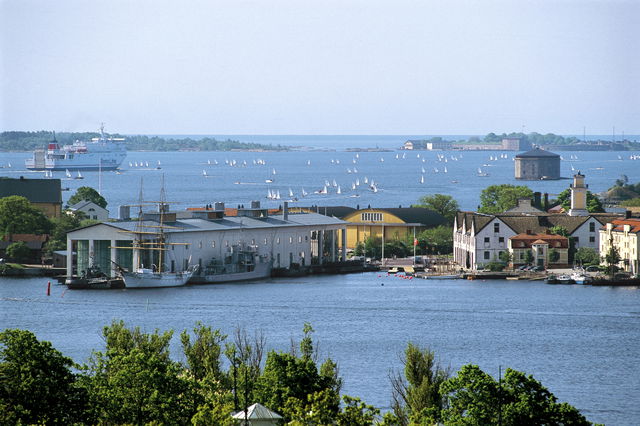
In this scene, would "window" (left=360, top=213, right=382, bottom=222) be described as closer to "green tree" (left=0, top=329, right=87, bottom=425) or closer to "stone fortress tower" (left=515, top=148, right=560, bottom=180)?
"green tree" (left=0, top=329, right=87, bottom=425)

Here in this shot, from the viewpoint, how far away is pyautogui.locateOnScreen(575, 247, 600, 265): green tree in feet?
154

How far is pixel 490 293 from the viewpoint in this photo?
4025 centimetres

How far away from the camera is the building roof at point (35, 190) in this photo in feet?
190

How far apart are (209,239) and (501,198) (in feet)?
66.4

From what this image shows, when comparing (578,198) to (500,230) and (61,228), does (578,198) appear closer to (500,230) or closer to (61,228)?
(500,230)

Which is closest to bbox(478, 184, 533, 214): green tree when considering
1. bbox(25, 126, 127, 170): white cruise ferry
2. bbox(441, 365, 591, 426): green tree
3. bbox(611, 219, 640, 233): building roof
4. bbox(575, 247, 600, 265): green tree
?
bbox(575, 247, 600, 265): green tree

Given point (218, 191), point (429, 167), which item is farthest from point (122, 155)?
point (218, 191)

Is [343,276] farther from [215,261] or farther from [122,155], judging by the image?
[122,155]

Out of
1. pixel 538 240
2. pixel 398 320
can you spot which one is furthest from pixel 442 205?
pixel 398 320

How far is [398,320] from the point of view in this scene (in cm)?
3369

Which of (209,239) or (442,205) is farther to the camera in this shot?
(442,205)

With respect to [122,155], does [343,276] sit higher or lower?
lower

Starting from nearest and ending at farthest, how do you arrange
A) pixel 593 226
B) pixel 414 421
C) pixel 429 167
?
pixel 414 421 < pixel 593 226 < pixel 429 167

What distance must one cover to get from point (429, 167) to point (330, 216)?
4513 inches
